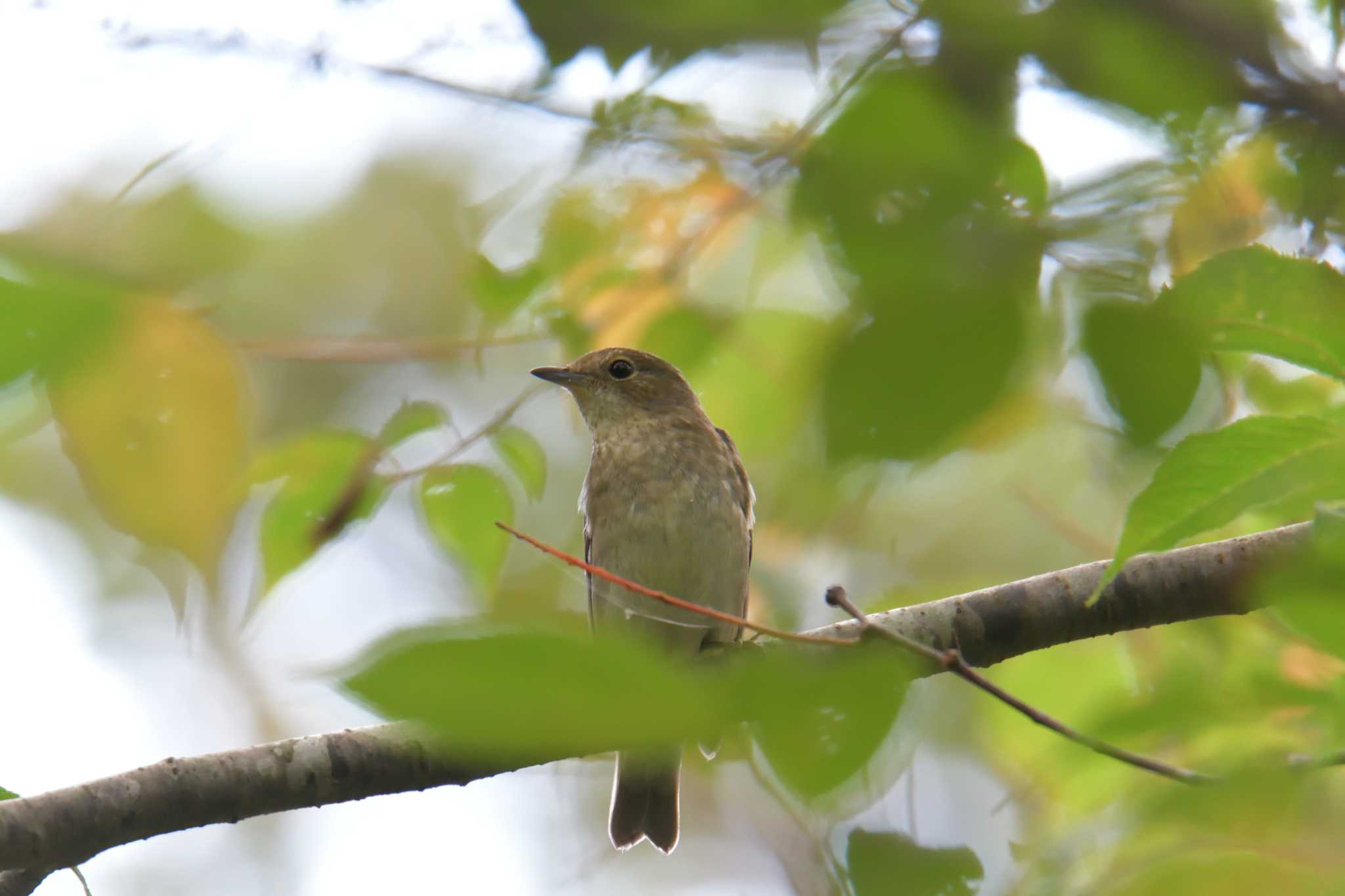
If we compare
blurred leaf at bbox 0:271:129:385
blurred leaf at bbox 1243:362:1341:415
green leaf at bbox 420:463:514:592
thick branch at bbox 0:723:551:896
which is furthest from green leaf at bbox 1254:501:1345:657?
blurred leaf at bbox 1243:362:1341:415

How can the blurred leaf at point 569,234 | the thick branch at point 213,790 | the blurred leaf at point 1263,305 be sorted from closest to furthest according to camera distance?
the blurred leaf at point 1263,305
the thick branch at point 213,790
the blurred leaf at point 569,234

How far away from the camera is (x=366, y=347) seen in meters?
3.45

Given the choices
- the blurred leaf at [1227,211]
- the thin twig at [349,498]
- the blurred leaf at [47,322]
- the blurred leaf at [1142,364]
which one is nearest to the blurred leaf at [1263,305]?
the blurred leaf at [1142,364]

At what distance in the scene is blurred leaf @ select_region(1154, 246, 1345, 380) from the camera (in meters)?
1.11

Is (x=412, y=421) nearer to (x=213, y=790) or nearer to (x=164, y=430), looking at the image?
(x=164, y=430)

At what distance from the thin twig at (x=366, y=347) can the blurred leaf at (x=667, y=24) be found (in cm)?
217

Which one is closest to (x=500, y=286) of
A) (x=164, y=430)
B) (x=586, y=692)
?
(x=164, y=430)

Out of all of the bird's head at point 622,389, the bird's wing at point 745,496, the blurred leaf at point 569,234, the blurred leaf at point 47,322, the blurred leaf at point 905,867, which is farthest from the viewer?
the bird's head at point 622,389

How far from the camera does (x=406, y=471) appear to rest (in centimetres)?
328

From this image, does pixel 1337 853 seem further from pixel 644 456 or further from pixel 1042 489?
pixel 1042 489

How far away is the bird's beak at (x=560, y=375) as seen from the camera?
20.3 ft

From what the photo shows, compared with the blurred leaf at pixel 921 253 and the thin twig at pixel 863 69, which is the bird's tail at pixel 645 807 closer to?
the thin twig at pixel 863 69

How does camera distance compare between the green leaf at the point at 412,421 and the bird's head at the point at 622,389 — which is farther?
the bird's head at the point at 622,389

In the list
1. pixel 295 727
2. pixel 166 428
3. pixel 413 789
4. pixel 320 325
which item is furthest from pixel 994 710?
pixel 295 727
